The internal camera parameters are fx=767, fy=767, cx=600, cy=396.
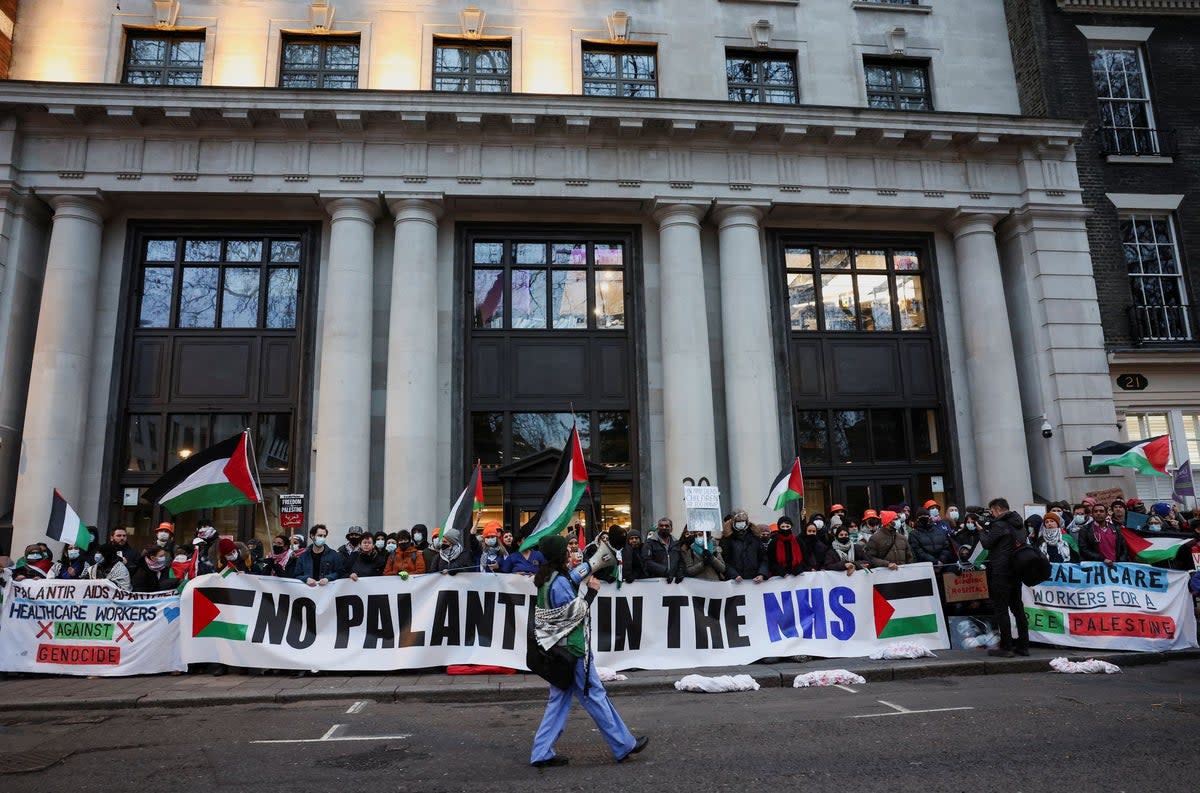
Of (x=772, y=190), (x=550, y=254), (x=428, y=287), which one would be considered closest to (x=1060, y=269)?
(x=772, y=190)

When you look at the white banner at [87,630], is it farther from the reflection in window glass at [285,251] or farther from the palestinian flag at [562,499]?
the reflection in window glass at [285,251]

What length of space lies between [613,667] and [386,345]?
10.4 m

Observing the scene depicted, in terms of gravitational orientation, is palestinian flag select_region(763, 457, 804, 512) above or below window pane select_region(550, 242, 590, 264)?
below

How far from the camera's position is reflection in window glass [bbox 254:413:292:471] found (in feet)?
56.6

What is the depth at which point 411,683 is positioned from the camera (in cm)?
959

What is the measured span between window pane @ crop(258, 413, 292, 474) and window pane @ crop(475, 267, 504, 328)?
495 centimetres

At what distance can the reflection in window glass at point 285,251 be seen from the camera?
60.4 ft

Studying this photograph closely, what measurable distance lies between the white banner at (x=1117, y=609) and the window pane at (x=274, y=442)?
49.1 ft

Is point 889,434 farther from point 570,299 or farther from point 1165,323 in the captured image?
point 570,299

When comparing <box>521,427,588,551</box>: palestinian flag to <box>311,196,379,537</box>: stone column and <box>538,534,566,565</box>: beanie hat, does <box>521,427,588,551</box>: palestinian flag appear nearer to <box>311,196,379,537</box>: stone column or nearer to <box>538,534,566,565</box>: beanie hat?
<box>538,534,566,565</box>: beanie hat

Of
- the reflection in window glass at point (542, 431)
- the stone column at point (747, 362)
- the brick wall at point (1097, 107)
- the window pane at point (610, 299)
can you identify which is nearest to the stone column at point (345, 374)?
the reflection in window glass at point (542, 431)

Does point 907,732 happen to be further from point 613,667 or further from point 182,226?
point 182,226

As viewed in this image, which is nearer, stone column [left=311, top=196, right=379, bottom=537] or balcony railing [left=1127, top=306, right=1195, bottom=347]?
stone column [left=311, top=196, right=379, bottom=537]

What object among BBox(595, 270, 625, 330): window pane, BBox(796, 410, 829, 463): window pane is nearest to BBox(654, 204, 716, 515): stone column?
BBox(595, 270, 625, 330): window pane
